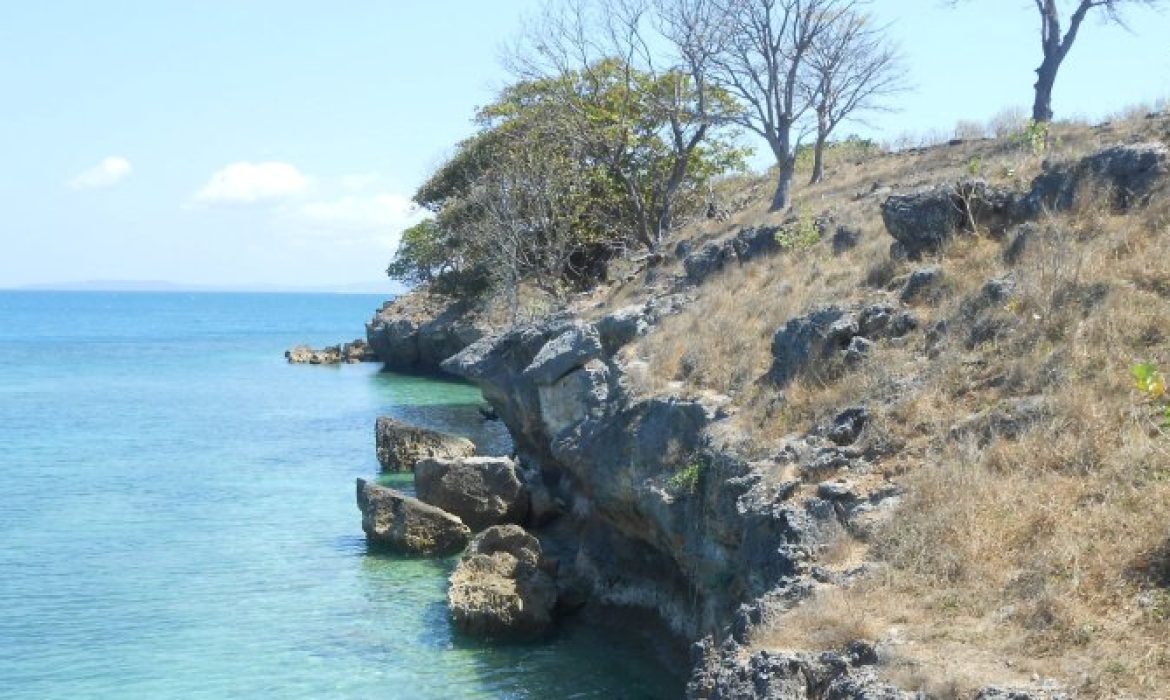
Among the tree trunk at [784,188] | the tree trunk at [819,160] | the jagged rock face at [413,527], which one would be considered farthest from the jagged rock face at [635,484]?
the tree trunk at [819,160]

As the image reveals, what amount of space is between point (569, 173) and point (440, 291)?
66.0ft

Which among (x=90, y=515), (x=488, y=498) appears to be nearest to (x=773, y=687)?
(x=488, y=498)

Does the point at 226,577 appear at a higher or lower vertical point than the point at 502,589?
lower

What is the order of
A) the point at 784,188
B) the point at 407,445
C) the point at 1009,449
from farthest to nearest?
the point at 407,445 < the point at 784,188 < the point at 1009,449

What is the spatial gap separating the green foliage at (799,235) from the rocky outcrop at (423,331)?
125 ft

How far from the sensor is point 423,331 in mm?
69438

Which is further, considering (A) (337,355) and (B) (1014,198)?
(A) (337,355)

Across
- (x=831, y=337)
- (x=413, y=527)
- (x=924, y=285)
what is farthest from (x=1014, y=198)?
(x=413, y=527)

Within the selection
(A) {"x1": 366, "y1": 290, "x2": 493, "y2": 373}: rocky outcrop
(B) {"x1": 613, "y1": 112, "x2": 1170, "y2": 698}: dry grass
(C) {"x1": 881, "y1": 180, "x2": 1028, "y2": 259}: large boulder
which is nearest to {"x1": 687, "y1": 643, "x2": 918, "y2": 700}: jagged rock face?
(B) {"x1": 613, "y1": 112, "x2": 1170, "y2": 698}: dry grass

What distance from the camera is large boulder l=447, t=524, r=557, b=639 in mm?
18156

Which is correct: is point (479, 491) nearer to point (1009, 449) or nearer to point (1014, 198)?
point (1014, 198)

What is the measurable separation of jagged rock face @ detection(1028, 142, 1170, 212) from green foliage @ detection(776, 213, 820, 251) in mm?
5239

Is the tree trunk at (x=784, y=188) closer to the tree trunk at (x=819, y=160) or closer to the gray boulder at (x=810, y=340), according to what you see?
the tree trunk at (x=819, y=160)

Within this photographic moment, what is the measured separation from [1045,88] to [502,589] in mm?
24745
